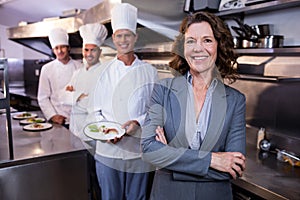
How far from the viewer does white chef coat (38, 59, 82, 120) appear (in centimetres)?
239

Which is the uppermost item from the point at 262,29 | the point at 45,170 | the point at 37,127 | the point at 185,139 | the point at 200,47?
the point at 262,29

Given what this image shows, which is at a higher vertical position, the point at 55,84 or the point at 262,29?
the point at 262,29

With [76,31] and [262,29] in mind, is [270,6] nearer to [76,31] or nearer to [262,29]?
[262,29]

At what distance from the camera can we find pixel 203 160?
0.90 meters

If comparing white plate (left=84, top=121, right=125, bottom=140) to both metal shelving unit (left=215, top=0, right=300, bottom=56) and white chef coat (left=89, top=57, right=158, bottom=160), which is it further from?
metal shelving unit (left=215, top=0, right=300, bottom=56)

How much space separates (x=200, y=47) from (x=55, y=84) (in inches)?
73.8

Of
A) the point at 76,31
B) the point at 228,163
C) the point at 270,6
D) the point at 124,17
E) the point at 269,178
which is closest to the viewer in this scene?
the point at 228,163

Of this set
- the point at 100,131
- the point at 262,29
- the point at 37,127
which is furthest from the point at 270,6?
the point at 37,127

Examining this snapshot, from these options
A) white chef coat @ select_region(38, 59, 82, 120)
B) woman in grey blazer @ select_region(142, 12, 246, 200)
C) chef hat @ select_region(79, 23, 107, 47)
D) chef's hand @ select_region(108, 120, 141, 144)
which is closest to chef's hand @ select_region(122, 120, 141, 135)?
chef's hand @ select_region(108, 120, 141, 144)

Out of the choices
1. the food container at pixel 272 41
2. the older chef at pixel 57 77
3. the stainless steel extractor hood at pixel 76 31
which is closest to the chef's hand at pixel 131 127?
the stainless steel extractor hood at pixel 76 31

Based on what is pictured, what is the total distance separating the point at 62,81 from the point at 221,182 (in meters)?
1.88

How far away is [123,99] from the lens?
1648 millimetres

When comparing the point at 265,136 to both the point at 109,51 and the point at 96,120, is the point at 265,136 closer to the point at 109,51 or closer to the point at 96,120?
the point at 96,120

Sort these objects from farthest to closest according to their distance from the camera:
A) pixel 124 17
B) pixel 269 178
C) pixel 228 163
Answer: pixel 124 17, pixel 269 178, pixel 228 163
